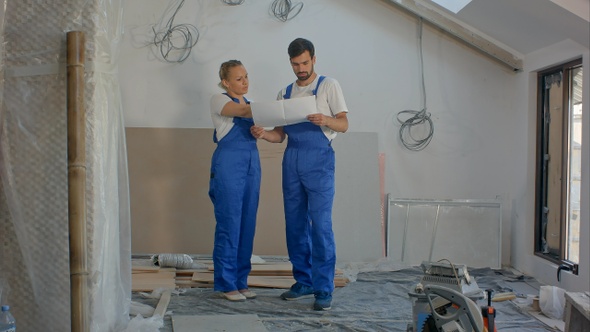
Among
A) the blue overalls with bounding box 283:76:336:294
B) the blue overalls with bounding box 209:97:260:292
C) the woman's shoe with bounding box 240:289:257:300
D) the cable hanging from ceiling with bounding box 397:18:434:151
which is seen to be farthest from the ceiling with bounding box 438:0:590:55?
the woman's shoe with bounding box 240:289:257:300

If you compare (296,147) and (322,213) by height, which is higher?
(296,147)

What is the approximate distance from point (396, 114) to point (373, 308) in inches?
86.5

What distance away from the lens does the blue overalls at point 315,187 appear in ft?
13.1

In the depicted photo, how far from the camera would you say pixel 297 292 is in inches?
167

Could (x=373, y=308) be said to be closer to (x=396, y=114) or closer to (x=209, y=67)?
(x=396, y=114)

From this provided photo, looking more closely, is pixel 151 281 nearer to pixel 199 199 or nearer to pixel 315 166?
pixel 199 199

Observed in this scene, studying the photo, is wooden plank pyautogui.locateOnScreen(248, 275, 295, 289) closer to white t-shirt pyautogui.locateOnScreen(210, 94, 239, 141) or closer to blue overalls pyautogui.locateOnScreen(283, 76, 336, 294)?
blue overalls pyautogui.locateOnScreen(283, 76, 336, 294)

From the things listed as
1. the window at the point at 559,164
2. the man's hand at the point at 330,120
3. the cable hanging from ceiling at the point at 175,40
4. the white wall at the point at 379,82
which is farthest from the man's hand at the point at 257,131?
the window at the point at 559,164

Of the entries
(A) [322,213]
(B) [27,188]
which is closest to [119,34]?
(B) [27,188]

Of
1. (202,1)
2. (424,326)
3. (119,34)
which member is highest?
(202,1)

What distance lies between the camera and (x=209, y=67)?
5.67m

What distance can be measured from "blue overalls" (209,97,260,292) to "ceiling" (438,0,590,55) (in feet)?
6.62

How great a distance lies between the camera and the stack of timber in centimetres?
441

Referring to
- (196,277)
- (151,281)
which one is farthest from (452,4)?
(151,281)
